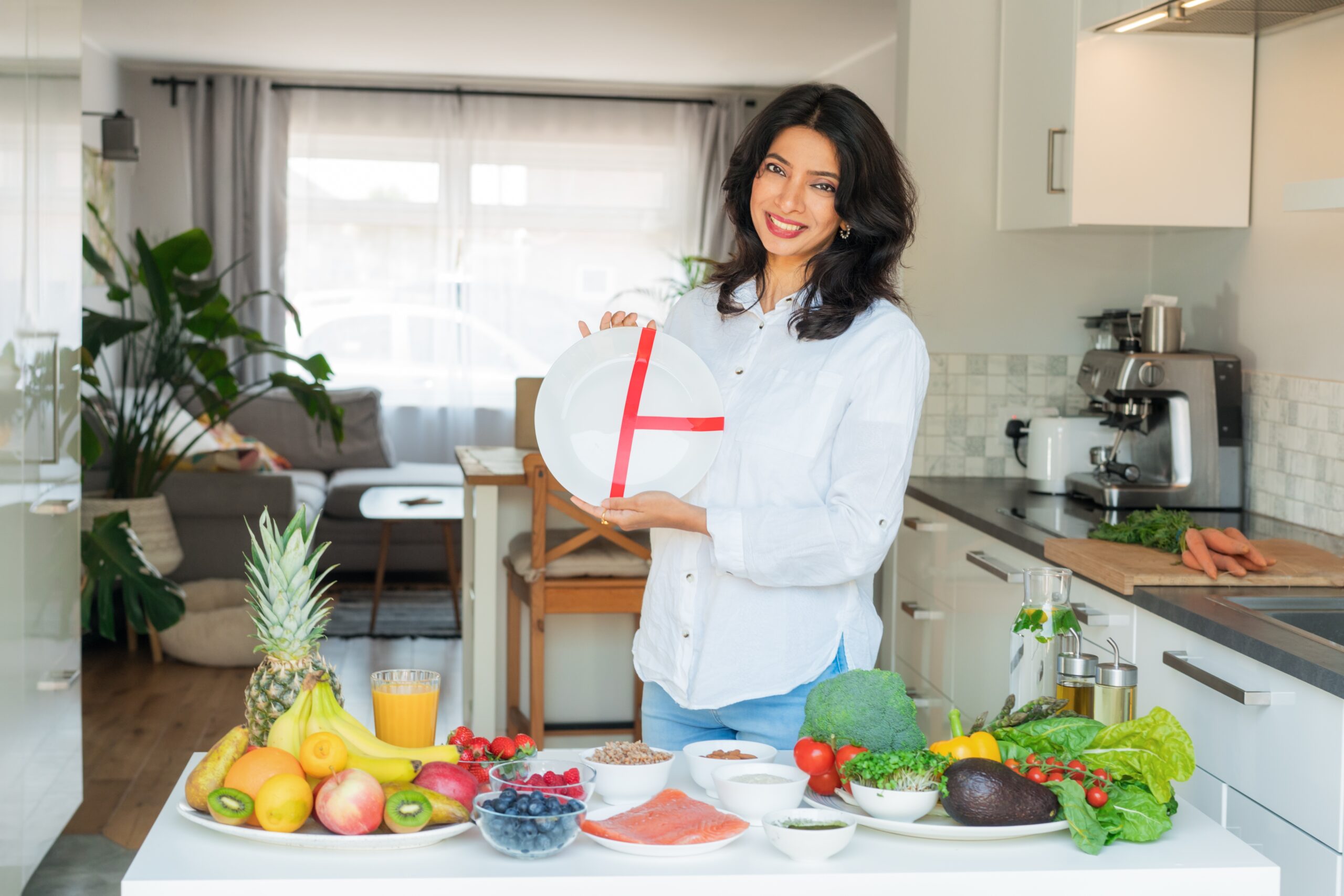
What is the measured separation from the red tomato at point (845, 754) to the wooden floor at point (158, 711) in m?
2.31

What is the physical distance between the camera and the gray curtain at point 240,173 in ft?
24.3

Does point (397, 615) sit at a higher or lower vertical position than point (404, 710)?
lower

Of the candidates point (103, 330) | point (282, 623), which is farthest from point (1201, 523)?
point (103, 330)

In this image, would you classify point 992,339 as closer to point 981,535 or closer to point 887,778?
point 981,535

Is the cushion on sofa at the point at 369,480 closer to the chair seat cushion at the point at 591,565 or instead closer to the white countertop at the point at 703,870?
the chair seat cushion at the point at 591,565

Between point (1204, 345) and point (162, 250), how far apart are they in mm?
3410

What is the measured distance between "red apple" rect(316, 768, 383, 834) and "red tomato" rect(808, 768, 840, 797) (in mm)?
408

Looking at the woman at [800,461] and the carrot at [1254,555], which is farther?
the carrot at [1254,555]

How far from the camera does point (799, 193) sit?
1638mm

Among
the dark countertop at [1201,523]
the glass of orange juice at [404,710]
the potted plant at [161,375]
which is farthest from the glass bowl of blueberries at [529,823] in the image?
the potted plant at [161,375]

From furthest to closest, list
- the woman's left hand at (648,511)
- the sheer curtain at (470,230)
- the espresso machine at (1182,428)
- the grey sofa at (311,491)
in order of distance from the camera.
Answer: the sheer curtain at (470,230) → the grey sofa at (311,491) → the espresso machine at (1182,428) → the woman's left hand at (648,511)

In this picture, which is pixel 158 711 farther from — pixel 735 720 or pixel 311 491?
pixel 735 720

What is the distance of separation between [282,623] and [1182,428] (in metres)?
2.19

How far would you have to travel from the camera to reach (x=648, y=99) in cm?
778
